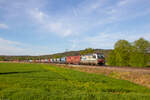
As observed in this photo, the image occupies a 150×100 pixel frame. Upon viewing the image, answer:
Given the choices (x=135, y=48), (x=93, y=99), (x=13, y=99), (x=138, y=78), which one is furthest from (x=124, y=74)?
(x=135, y=48)

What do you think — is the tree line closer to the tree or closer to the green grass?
the tree

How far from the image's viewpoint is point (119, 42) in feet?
188

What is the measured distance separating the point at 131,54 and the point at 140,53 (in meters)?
3.60

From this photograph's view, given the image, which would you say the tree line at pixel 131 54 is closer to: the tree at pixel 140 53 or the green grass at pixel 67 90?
the tree at pixel 140 53

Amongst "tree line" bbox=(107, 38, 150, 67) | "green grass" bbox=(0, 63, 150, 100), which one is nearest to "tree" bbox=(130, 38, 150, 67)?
"tree line" bbox=(107, 38, 150, 67)

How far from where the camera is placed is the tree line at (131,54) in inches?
1775

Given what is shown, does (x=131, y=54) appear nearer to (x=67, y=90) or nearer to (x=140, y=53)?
(x=140, y=53)

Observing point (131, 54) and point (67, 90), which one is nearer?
point (67, 90)

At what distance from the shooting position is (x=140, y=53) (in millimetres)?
46875

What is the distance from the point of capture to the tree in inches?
1752

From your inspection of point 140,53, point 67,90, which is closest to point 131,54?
point 140,53

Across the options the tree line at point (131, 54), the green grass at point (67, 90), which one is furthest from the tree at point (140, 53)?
the green grass at point (67, 90)

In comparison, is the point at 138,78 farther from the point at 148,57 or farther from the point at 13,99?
the point at 148,57

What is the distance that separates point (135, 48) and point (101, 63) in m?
21.3
